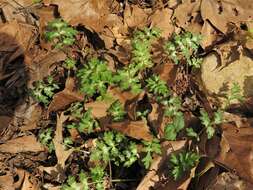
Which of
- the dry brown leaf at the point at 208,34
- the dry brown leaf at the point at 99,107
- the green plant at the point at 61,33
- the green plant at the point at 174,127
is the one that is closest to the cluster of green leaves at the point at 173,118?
the green plant at the point at 174,127

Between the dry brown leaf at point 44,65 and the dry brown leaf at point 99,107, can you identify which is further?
the dry brown leaf at point 44,65

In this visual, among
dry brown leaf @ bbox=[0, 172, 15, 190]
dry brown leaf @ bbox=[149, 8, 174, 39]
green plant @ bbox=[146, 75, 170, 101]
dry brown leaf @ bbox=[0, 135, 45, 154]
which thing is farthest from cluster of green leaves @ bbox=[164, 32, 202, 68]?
dry brown leaf @ bbox=[0, 172, 15, 190]

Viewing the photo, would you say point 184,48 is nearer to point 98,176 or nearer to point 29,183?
point 98,176

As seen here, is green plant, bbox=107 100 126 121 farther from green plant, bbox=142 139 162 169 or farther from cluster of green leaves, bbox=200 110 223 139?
cluster of green leaves, bbox=200 110 223 139

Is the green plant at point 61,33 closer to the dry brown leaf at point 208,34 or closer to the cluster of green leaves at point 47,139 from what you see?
the cluster of green leaves at point 47,139

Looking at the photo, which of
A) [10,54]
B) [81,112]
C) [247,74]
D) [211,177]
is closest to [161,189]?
[211,177]

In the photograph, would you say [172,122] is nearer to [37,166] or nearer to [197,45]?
[197,45]
